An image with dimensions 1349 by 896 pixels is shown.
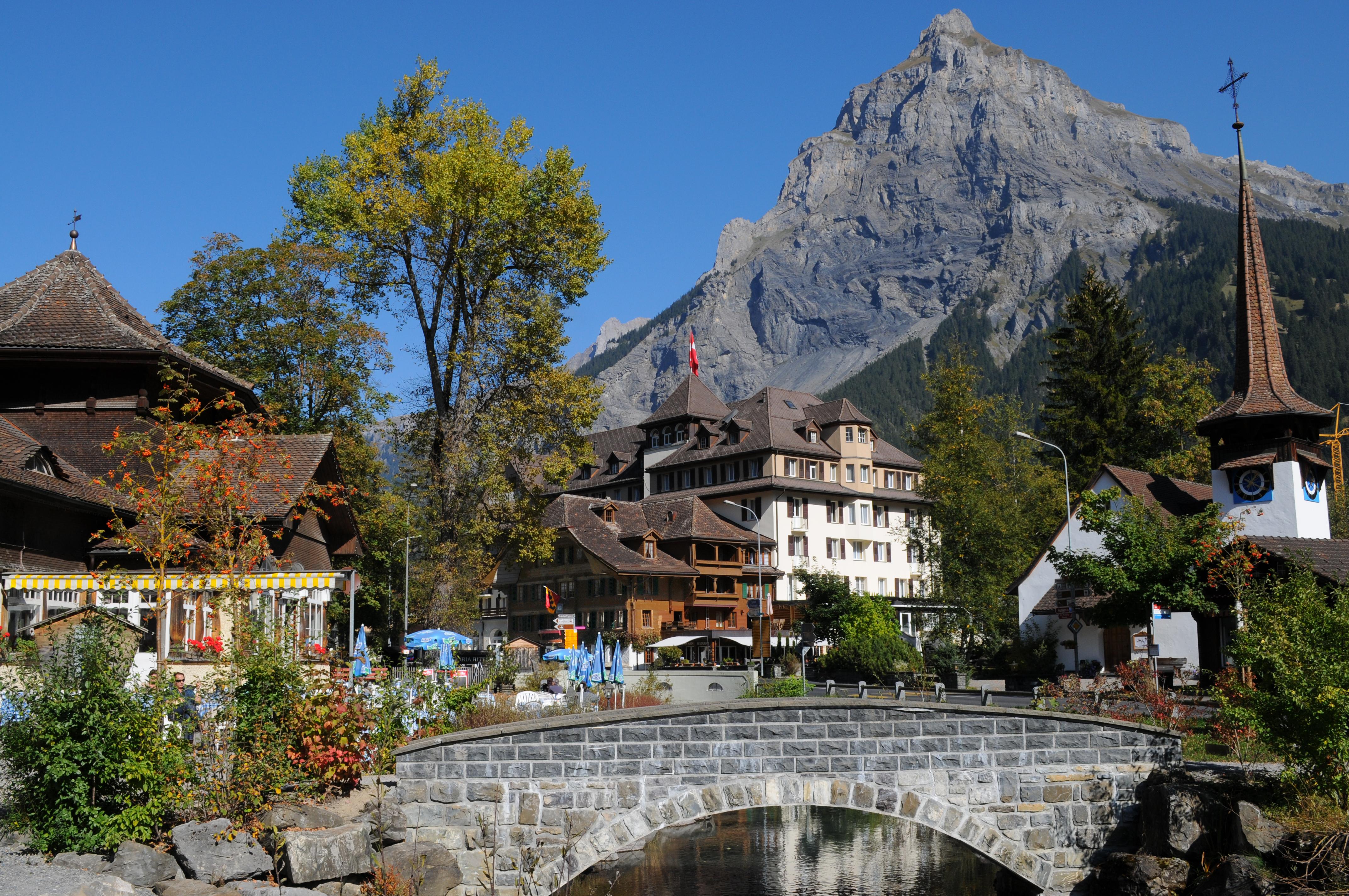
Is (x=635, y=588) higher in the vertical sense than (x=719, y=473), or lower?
lower

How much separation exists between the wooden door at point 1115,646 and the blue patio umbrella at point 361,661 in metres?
25.4

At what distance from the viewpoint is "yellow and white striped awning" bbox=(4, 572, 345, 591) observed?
68.5 ft

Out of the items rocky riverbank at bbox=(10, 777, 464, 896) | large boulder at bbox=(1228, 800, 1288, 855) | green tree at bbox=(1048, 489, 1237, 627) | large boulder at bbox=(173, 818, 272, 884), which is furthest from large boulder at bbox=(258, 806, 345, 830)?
green tree at bbox=(1048, 489, 1237, 627)

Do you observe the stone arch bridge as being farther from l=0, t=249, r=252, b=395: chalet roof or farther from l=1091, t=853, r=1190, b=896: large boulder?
l=0, t=249, r=252, b=395: chalet roof

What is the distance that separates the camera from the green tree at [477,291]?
35625 mm

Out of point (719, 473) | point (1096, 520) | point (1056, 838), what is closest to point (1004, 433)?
point (719, 473)

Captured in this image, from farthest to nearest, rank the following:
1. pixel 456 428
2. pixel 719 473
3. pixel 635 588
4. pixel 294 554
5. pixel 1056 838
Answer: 1. pixel 719 473
2. pixel 635 588
3. pixel 456 428
4. pixel 294 554
5. pixel 1056 838

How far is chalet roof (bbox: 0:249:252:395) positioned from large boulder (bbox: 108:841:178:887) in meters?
17.7

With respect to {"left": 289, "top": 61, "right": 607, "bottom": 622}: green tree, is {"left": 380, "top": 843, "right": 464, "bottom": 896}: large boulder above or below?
below

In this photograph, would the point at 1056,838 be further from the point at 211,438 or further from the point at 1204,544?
the point at 211,438

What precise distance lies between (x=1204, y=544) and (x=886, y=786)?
14.8 metres

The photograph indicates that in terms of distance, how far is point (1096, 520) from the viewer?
102 ft

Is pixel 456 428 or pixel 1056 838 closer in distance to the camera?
pixel 1056 838

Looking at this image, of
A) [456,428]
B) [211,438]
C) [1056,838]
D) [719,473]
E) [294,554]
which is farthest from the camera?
[719,473]
